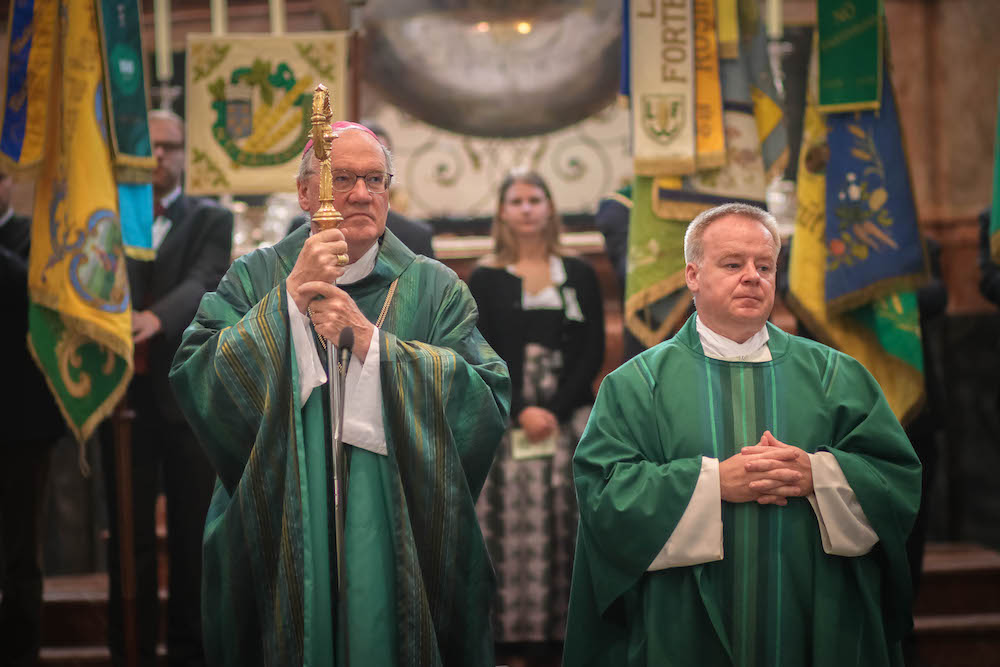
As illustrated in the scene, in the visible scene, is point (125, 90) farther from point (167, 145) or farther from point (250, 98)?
point (250, 98)

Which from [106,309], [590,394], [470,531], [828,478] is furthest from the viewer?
[590,394]

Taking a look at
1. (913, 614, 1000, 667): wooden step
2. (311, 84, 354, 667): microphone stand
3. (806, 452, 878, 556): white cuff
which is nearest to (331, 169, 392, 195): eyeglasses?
(311, 84, 354, 667): microphone stand

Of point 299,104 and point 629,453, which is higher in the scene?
point 299,104

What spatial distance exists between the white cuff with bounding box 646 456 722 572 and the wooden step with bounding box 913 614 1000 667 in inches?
109

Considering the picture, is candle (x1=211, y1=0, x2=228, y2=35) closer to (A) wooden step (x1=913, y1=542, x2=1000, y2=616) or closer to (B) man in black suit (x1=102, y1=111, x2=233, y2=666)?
(B) man in black suit (x1=102, y1=111, x2=233, y2=666)

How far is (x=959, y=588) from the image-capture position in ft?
18.4

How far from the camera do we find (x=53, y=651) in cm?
525

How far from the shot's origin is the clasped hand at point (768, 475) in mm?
2822

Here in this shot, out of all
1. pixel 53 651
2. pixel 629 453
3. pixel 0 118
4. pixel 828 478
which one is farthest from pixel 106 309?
pixel 828 478

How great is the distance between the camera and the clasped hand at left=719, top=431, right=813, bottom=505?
9.26ft

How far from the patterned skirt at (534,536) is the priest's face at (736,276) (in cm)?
209

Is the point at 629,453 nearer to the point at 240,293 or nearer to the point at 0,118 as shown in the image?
the point at 240,293

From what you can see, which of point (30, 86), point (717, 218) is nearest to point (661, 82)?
point (717, 218)

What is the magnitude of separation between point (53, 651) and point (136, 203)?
2.16m
